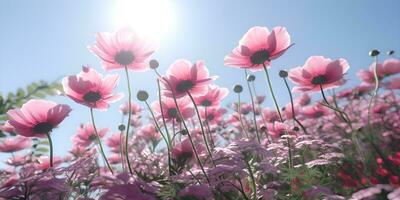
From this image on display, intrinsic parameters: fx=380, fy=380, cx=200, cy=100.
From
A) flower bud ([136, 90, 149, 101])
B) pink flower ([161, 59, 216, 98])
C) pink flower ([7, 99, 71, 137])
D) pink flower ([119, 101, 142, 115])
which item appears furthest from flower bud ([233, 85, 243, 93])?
pink flower ([7, 99, 71, 137])

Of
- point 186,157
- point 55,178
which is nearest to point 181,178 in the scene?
point 55,178

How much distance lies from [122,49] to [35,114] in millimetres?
649

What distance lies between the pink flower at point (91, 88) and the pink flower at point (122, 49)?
152mm

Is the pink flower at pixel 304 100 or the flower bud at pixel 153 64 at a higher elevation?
the flower bud at pixel 153 64

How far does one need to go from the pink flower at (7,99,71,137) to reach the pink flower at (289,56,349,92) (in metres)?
1.51

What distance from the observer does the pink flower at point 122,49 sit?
224 cm

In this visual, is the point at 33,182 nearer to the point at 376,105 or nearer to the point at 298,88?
the point at 298,88

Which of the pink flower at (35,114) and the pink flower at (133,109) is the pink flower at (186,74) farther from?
the pink flower at (133,109)

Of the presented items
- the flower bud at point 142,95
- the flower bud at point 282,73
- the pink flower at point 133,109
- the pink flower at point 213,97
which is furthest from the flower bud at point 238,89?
the pink flower at point 133,109

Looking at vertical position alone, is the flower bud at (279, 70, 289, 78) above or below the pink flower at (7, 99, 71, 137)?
below

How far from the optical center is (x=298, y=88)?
2.58m

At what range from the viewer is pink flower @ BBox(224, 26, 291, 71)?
7.63 ft

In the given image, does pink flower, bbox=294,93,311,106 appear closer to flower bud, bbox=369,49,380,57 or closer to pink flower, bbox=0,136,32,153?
flower bud, bbox=369,49,380,57

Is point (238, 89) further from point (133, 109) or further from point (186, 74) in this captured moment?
→ point (133, 109)
